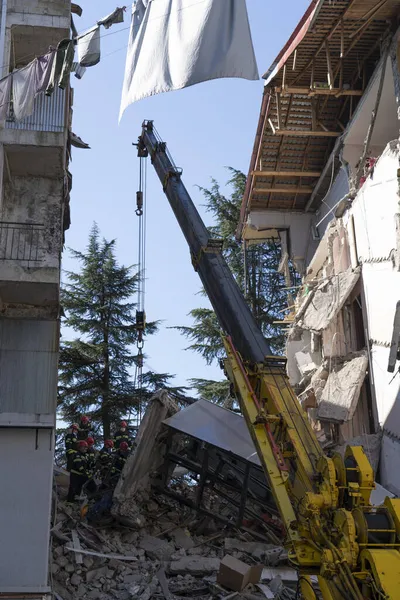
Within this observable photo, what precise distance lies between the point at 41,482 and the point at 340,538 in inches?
230

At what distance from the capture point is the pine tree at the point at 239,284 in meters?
30.4

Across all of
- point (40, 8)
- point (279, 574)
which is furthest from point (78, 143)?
point (279, 574)

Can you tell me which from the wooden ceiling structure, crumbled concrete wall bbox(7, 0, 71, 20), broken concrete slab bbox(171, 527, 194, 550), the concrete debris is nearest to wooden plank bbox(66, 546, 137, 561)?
broken concrete slab bbox(171, 527, 194, 550)

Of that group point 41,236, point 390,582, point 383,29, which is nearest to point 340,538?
point 390,582

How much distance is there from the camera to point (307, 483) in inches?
385

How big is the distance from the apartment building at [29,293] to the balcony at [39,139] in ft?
0.06

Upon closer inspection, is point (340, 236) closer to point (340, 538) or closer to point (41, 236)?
point (41, 236)

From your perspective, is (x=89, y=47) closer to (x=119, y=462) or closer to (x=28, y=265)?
(x=28, y=265)

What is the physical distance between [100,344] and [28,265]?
640 inches

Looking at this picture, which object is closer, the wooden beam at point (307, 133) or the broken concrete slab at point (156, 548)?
the broken concrete slab at point (156, 548)

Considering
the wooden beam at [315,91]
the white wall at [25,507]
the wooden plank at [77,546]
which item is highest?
the wooden beam at [315,91]

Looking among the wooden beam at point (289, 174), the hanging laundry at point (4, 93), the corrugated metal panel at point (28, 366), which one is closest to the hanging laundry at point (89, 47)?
the hanging laundry at point (4, 93)

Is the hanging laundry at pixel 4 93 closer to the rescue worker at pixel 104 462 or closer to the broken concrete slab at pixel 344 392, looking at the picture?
the rescue worker at pixel 104 462

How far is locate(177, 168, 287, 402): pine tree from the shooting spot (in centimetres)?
3044
